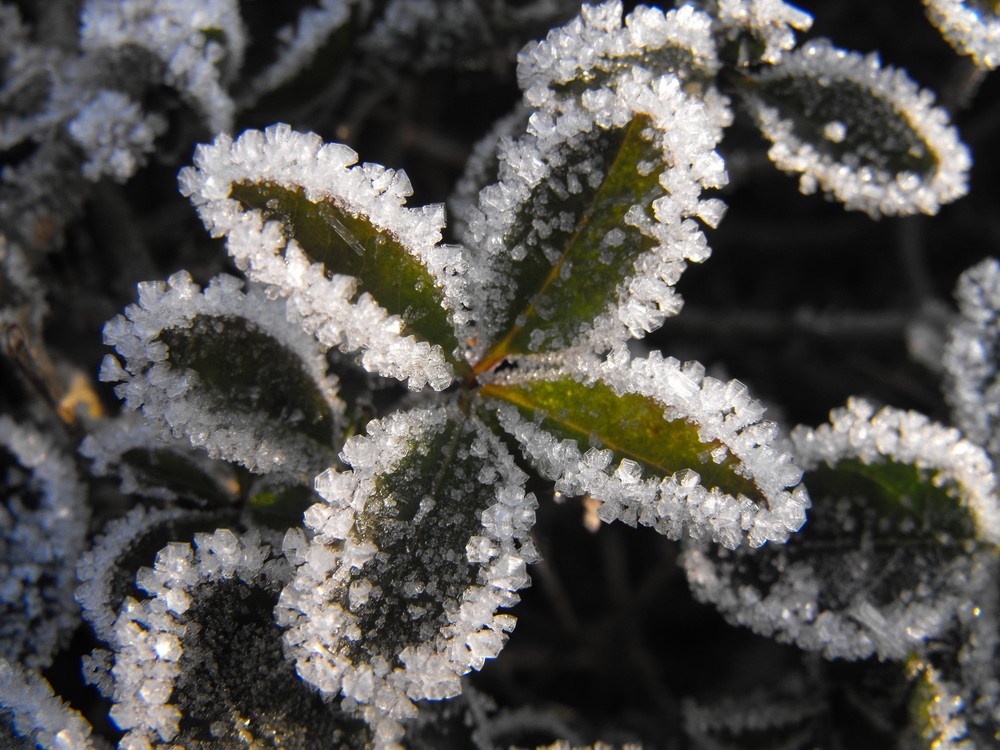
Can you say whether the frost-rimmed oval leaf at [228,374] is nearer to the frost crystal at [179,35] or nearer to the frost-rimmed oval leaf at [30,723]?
the frost-rimmed oval leaf at [30,723]

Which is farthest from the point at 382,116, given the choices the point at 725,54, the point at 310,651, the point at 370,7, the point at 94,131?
the point at 310,651

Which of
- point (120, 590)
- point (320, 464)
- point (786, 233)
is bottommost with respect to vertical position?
point (120, 590)

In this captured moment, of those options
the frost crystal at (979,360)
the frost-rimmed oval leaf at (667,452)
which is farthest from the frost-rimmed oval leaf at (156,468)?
the frost crystal at (979,360)

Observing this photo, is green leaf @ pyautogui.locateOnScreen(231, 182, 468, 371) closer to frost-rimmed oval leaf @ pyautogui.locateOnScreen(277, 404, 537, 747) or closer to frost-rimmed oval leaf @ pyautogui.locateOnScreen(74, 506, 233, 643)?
frost-rimmed oval leaf @ pyautogui.locateOnScreen(277, 404, 537, 747)

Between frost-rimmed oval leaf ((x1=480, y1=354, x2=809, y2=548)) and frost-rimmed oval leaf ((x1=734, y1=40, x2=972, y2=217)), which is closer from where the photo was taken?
frost-rimmed oval leaf ((x1=480, y1=354, x2=809, y2=548))

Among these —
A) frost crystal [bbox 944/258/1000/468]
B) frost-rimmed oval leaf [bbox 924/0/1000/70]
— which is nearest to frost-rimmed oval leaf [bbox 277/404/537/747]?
frost crystal [bbox 944/258/1000/468]

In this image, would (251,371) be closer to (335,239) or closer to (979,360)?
(335,239)

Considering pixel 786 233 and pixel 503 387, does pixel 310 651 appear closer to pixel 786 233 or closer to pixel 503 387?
pixel 503 387

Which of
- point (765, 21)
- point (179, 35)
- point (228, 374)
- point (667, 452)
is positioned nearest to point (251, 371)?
point (228, 374)
